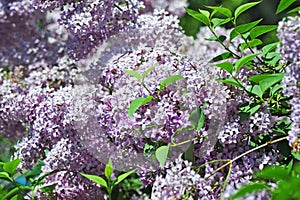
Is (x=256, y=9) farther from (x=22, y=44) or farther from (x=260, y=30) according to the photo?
(x=260, y=30)

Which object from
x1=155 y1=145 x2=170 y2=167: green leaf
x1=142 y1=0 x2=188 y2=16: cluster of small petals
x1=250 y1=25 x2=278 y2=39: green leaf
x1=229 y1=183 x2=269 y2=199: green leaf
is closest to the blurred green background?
x1=142 y1=0 x2=188 y2=16: cluster of small petals

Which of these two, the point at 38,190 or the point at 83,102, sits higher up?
the point at 83,102

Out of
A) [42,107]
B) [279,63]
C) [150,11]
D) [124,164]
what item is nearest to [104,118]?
[124,164]

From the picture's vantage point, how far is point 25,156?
4.36 feet

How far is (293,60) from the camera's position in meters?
0.80

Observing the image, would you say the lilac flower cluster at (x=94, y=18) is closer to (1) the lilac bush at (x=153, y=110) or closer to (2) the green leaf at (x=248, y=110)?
(1) the lilac bush at (x=153, y=110)

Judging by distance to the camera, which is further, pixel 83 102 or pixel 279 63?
pixel 83 102

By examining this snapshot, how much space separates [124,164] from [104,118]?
0.10m

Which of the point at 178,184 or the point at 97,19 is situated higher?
the point at 97,19

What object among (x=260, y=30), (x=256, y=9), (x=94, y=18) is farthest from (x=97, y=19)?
(x=256, y=9)

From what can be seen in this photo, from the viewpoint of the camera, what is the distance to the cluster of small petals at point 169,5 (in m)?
1.86

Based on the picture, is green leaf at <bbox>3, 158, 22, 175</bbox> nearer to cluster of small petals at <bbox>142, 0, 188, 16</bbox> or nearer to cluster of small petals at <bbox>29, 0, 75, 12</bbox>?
cluster of small petals at <bbox>29, 0, 75, 12</bbox>

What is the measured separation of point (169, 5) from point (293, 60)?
116 cm

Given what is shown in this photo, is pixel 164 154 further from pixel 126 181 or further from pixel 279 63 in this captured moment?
pixel 126 181
